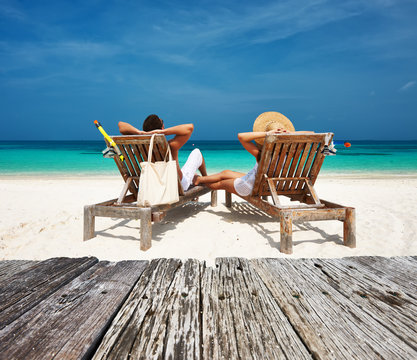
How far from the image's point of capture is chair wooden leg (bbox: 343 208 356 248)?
345 centimetres

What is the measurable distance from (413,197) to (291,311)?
7.09 meters

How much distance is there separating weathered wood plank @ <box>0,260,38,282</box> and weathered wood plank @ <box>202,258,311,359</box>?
1.02 metres

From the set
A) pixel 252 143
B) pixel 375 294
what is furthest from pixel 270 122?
pixel 375 294

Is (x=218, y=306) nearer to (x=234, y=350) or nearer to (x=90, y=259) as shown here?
(x=234, y=350)

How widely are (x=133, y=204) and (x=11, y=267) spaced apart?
2.25 meters

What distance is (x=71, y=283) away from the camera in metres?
1.42

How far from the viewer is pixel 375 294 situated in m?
1.34

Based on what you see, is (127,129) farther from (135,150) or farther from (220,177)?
(220,177)

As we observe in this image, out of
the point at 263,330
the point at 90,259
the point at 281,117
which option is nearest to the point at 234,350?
the point at 263,330

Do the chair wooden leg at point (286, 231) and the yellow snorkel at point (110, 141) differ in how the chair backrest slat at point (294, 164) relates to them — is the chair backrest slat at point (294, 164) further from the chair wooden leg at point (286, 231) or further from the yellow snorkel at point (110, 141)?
the yellow snorkel at point (110, 141)

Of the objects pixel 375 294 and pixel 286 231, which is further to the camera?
pixel 286 231

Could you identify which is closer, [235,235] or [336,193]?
[235,235]

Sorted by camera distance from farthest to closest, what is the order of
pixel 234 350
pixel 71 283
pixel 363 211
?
pixel 363 211, pixel 71 283, pixel 234 350

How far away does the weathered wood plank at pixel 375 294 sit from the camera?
3.64 feet
